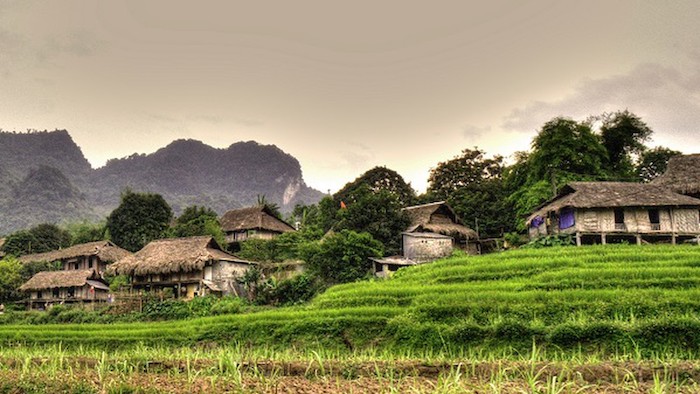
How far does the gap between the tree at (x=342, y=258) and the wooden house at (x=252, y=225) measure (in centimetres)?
1947

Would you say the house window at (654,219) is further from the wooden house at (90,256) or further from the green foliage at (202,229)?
the wooden house at (90,256)

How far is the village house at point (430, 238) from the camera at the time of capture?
103 feet

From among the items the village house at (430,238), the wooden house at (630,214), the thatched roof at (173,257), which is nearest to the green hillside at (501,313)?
the wooden house at (630,214)

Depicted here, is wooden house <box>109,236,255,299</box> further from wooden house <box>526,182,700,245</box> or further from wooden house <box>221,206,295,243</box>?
wooden house <box>526,182,700,245</box>

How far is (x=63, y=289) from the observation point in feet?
136

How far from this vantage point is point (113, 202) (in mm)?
141375

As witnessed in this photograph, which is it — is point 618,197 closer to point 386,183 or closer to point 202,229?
point 386,183

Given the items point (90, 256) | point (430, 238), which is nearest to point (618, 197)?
point (430, 238)

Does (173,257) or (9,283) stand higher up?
(173,257)

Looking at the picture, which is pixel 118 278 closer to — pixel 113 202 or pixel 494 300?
pixel 494 300

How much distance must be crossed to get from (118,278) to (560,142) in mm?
34402

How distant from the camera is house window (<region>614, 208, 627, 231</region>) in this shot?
28.6 m

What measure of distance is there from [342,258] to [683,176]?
20.7 meters

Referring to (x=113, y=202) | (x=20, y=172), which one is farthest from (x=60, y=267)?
(x=20, y=172)
